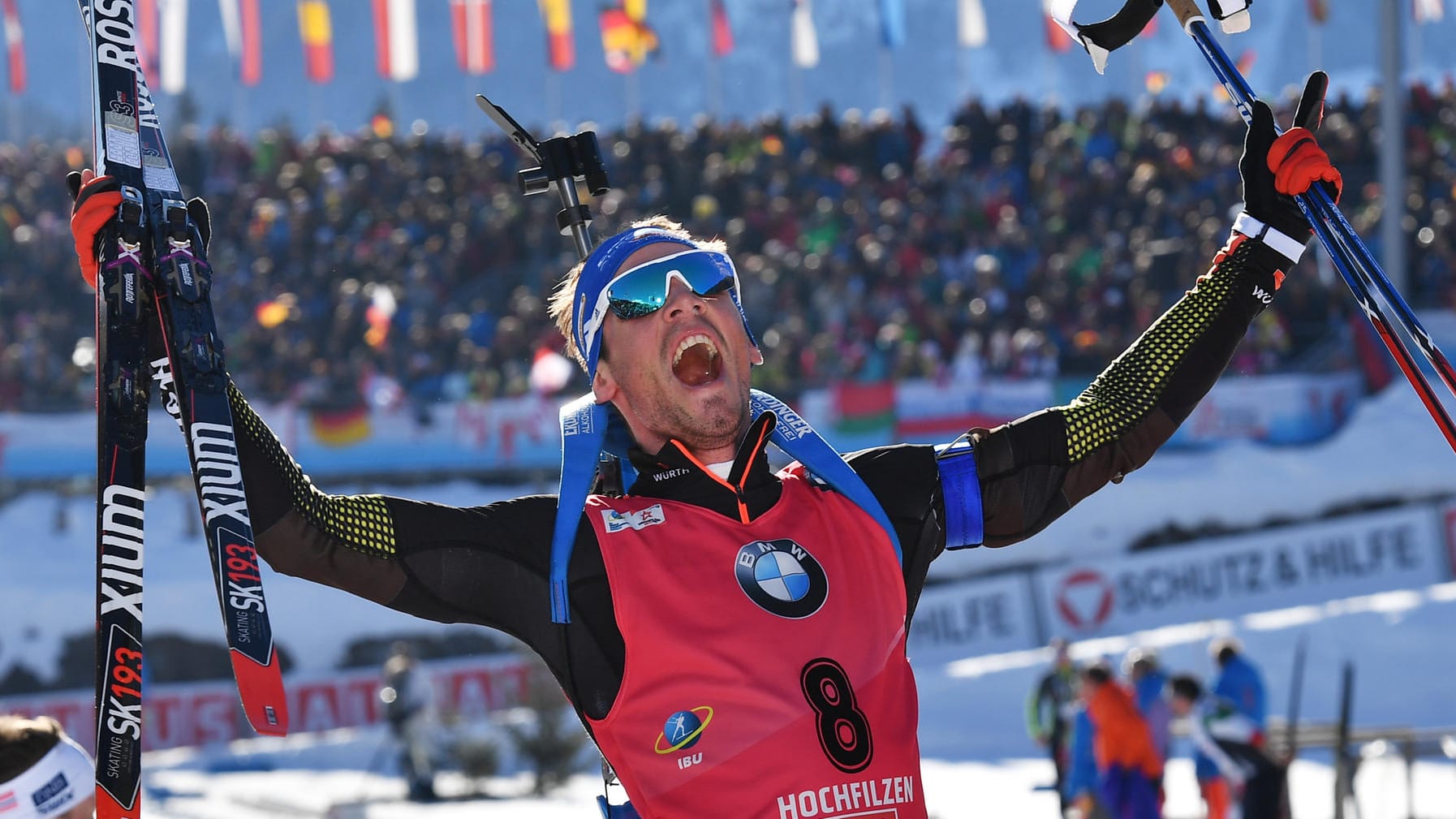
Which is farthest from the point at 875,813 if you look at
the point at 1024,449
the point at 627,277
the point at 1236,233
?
the point at 1236,233

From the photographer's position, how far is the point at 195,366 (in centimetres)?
316

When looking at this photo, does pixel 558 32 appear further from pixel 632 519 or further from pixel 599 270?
pixel 632 519

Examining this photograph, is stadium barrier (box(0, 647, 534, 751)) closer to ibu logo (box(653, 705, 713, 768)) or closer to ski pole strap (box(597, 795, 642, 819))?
ski pole strap (box(597, 795, 642, 819))

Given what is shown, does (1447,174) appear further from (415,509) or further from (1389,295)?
(415,509)

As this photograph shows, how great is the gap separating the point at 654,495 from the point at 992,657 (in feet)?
45.7

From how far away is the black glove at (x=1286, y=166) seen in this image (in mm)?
3676

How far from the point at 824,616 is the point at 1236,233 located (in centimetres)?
128

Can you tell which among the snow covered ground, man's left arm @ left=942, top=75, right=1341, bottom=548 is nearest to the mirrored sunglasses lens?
man's left arm @ left=942, top=75, right=1341, bottom=548

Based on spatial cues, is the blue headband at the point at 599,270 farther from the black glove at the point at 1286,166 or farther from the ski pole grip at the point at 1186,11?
the ski pole grip at the point at 1186,11

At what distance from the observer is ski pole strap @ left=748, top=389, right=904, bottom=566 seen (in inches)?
130

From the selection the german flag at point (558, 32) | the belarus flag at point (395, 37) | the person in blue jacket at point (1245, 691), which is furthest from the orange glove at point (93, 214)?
the belarus flag at point (395, 37)

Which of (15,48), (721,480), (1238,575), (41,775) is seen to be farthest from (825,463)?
(15,48)

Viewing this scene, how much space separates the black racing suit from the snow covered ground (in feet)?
31.8

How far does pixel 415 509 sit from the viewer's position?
127 inches
